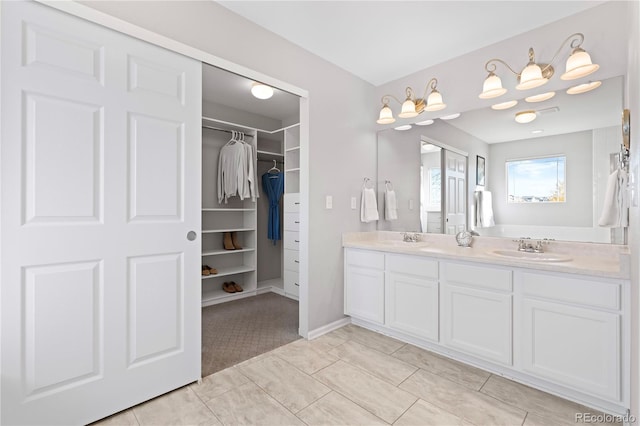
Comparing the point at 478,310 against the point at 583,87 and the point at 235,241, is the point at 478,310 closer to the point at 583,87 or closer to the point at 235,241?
the point at 583,87

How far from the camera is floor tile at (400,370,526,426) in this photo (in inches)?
63.7

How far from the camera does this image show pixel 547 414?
165 cm

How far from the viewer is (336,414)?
1.65 m

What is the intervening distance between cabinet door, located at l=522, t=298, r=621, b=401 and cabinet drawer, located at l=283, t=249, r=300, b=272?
8.03 feet

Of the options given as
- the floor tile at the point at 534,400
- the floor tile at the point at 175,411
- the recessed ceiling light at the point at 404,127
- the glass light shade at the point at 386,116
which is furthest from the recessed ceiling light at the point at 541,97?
the floor tile at the point at 175,411

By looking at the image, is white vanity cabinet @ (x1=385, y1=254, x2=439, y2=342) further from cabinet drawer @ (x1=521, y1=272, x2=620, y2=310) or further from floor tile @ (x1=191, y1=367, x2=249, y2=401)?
floor tile @ (x1=191, y1=367, x2=249, y2=401)

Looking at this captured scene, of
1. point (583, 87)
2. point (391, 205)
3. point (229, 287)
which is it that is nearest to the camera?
point (583, 87)

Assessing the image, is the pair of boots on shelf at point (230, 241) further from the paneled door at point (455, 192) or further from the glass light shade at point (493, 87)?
the glass light shade at point (493, 87)

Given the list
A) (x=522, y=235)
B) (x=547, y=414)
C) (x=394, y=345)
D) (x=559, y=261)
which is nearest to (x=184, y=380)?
(x=394, y=345)

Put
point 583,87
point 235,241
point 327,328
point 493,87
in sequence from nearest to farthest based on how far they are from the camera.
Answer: point 583,87
point 493,87
point 327,328
point 235,241

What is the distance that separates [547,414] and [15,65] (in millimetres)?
3153

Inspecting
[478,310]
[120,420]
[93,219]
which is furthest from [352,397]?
[93,219]

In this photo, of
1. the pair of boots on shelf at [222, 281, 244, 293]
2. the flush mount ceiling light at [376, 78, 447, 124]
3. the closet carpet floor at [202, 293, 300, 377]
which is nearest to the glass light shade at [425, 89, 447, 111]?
the flush mount ceiling light at [376, 78, 447, 124]

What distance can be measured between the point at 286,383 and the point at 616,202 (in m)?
2.40
